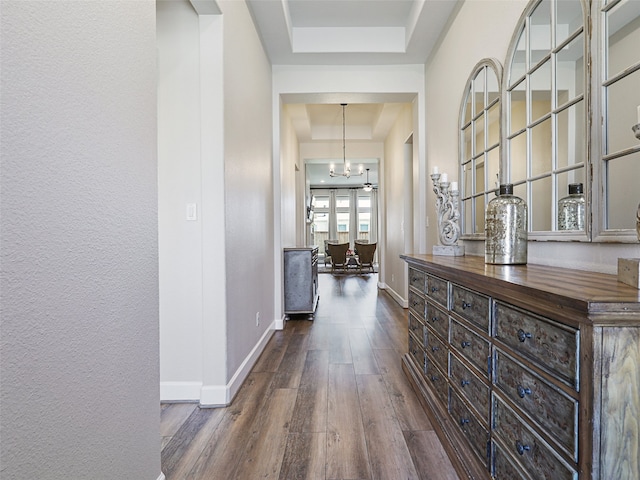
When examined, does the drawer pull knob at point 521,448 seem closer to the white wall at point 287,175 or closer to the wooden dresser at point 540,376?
the wooden dresser at point 540,376

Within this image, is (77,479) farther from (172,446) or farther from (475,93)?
(475,93)

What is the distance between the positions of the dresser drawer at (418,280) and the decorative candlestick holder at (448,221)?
0.32 m

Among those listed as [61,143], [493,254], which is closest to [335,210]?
[493,254]

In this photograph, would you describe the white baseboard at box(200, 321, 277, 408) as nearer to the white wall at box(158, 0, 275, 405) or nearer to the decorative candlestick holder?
the white wall at box(158, 0, 275, 405)

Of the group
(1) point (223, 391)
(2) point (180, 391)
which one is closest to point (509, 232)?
(1) point (223, 391)

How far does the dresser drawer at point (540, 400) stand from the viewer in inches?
32.5

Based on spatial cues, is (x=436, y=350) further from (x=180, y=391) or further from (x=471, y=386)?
(x=180, y=391)

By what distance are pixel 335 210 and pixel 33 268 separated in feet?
43.0

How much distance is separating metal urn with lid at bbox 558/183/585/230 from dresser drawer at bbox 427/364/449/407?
903 mm

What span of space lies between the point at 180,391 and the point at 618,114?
103 inches

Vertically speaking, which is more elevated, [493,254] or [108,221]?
[108,221]

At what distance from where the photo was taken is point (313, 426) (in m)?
1.88

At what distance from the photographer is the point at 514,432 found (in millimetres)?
1086

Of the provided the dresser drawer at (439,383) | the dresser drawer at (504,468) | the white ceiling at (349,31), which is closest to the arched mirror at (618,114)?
the dresser drawer at (504,468)
